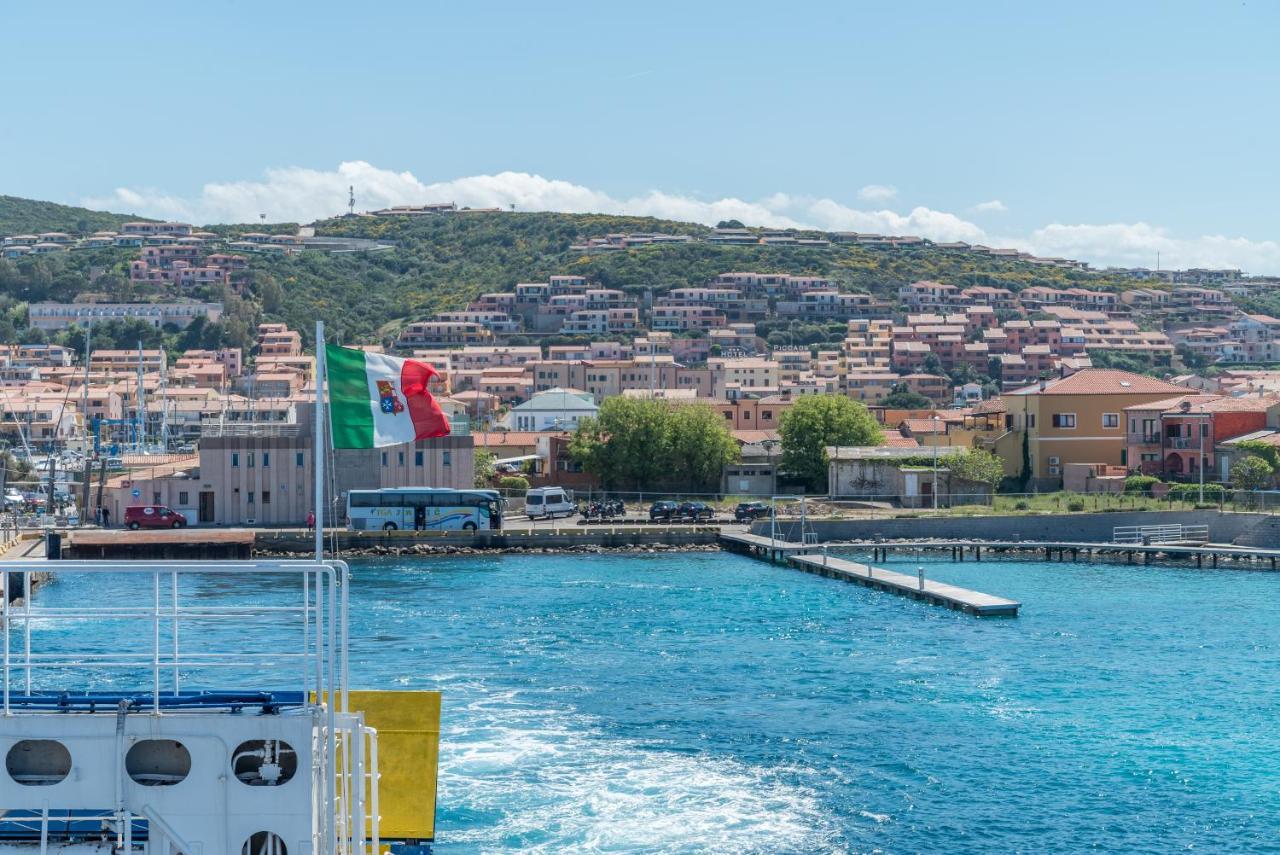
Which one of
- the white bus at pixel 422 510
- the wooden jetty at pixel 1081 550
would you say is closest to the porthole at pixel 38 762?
the wooden jetty at pixel 1081 550

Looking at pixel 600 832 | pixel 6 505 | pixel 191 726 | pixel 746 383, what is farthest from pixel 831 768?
pixel 746 383

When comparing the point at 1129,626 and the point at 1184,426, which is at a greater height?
the point at 1184,426

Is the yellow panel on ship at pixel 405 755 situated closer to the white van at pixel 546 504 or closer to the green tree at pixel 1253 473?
the white van at pixel 546 504

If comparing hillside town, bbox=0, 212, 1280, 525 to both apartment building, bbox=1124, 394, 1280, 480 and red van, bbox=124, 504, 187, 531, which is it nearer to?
apartment building, bbox=1124, 394, 1280, 480

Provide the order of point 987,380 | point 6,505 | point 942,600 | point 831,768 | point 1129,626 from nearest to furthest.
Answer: point 831,768, point 1129,626, point 942,600, point 6,505, point 987,380

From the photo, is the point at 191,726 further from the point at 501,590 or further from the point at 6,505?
the point at 6,505

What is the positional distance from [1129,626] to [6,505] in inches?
1997

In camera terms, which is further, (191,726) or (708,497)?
(708,497)

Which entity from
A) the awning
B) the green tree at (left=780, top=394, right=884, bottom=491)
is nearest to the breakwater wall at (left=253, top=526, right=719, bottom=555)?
the green tree at (left=780, top=394, right=884, bottom=491)

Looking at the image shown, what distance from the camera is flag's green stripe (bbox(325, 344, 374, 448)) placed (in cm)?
1530

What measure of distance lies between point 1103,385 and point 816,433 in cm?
1303

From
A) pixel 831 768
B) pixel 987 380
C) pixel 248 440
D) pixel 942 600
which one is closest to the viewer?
pixel 831 768

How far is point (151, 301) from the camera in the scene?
17588cm

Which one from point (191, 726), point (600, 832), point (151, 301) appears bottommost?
point (600, 832)
